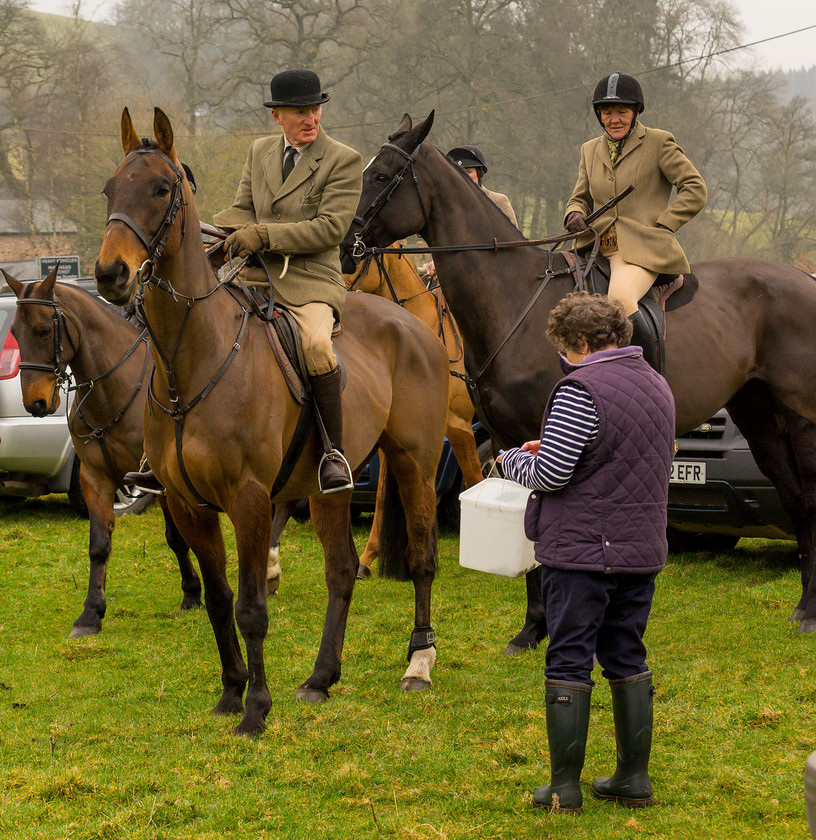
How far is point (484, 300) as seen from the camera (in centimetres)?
634

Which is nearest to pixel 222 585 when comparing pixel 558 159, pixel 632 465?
pixel 632 465

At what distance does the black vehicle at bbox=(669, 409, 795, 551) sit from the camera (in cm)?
788

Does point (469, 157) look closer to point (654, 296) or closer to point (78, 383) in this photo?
point (654, 296)

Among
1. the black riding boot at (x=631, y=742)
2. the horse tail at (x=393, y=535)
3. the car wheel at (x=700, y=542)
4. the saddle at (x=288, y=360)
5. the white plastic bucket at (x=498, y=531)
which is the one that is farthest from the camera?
the car wheel at (x=700, y=542)

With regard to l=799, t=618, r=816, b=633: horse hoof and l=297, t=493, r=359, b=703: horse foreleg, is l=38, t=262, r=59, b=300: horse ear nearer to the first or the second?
l=297, t=493, r=359, b=703: horse foreleg

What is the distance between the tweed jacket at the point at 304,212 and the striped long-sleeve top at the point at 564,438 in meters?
2.05

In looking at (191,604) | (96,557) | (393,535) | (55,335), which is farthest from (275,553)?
(55,335)

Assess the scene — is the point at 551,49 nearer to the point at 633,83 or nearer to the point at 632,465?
the point at 633,83

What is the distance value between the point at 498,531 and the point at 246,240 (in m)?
2.01

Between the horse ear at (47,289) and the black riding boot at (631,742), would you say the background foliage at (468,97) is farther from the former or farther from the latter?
the black riding boot at (631,742)

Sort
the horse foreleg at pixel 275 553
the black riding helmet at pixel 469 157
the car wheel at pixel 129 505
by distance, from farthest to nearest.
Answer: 1. the car wheel at pixel 129 505
2. the black riding helmet at pixel 469 157
3. the horse foreleg at pixel 275 553

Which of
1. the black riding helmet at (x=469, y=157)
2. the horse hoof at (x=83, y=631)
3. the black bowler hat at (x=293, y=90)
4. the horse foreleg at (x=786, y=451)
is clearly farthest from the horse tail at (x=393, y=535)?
the black riding helmet at (x=469, y=157)

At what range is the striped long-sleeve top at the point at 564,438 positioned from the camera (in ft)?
12.5

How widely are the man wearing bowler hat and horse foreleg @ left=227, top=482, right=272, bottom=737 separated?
1.85ft
